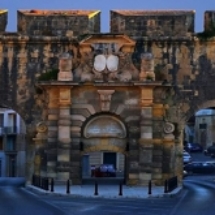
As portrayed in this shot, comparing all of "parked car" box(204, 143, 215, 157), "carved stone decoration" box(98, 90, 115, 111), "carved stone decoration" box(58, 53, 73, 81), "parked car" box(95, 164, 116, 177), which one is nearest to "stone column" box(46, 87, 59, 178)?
"carved stone decoration" box(58, 53, 73, 81)

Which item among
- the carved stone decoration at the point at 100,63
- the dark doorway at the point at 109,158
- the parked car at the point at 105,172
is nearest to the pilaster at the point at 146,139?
the carved stone decoration at the point at 100,63

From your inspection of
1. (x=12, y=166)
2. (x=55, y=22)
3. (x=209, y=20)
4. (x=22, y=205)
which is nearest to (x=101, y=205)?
(x=22, y=205)

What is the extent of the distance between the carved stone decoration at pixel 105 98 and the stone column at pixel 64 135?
1215mm

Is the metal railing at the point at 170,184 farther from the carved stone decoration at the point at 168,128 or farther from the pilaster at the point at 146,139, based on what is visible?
the carved stone decoration at the point at 168,128

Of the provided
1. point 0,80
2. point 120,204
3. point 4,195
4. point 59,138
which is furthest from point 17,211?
point 0,80

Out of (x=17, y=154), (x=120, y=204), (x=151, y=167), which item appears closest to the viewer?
(x=120, y=204)

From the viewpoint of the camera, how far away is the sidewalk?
26828 mm

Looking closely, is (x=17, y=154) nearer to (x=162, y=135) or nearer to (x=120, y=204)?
(x=162, y=135)

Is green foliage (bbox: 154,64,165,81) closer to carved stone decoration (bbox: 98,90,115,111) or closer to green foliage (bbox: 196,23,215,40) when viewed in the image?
green foliage (bbox: 196,23,215,40)

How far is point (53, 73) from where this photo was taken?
32188mm

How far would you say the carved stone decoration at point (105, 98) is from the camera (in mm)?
31172

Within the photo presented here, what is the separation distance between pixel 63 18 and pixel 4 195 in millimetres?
8494

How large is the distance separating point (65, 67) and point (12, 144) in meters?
26.2

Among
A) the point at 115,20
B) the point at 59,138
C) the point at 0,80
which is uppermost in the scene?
the point at 115,20
